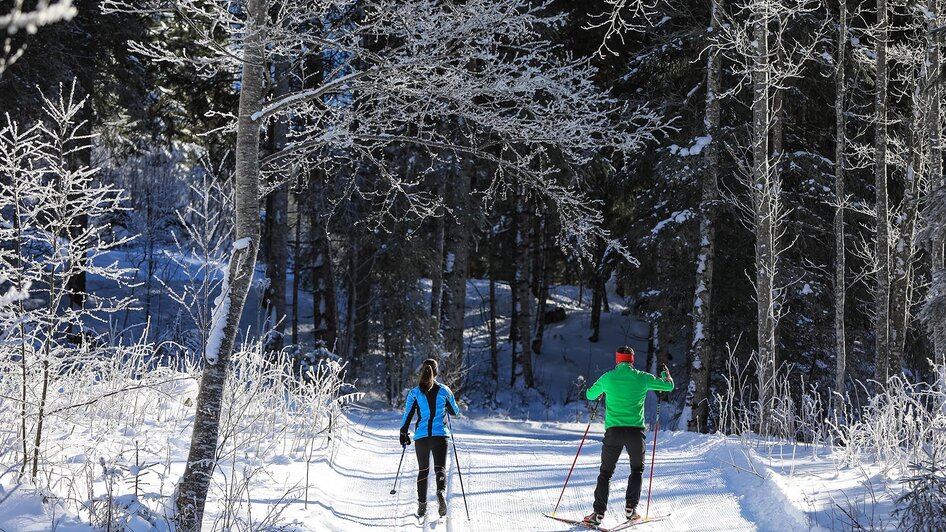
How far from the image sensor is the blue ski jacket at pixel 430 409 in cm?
798

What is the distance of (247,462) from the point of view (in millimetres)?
7855

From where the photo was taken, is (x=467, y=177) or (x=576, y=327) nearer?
(x=467, y=177)

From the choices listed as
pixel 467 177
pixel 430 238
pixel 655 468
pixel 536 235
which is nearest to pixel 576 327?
pixel 536 235

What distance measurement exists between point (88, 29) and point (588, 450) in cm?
1398

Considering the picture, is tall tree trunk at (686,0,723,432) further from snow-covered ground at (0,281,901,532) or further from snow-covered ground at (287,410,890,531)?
snow-covered ground at (287,410,890,531)

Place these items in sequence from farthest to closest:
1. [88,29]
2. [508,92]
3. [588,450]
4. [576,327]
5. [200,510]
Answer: [576,327] → [88,29] → [588,450] → [508,92] → [200,510]

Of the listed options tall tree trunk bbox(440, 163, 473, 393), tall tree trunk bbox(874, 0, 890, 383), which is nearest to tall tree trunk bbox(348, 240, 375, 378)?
tall tree trunk bbox(440, 163, 473, 393)

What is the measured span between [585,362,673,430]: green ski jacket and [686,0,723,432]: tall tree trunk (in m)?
8.01

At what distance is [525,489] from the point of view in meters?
8.66

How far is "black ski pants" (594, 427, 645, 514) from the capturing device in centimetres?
744

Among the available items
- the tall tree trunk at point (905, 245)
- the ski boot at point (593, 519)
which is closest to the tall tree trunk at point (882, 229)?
the tall tree trunk at point (905, 245)

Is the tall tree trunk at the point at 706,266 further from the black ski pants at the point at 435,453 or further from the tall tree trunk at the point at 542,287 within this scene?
the tall tree trunk at the point at 542,287

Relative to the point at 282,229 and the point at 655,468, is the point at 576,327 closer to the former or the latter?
the point at 282,229

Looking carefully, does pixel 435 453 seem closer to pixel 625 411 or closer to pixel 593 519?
pixel 593 519
